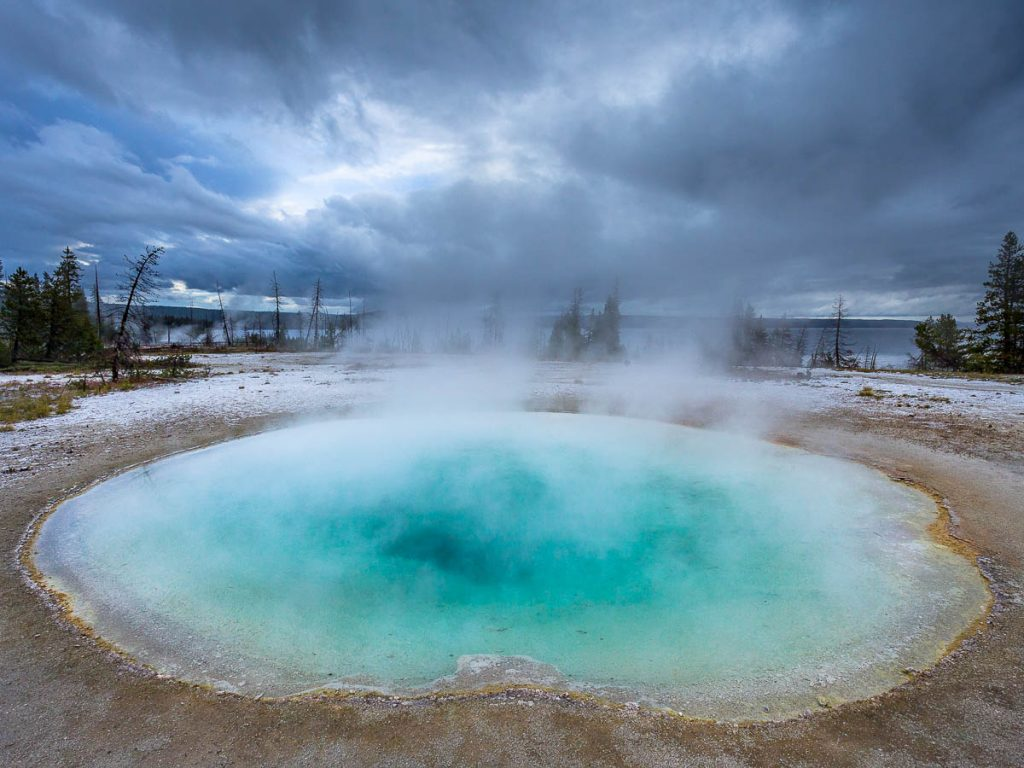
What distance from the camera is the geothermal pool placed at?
3.25 metres

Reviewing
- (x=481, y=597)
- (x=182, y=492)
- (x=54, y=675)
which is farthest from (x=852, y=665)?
(x=182, y=492)

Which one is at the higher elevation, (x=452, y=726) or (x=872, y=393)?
(x=872, y=393)

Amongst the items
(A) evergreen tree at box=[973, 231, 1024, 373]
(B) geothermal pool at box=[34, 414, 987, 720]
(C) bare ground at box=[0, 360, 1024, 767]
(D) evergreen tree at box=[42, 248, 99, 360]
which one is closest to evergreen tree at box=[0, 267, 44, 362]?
(D) evergreen tree at box=[42, 248, 99, 360]

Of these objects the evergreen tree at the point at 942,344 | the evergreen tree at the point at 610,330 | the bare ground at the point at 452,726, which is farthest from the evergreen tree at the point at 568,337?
the bare ground at the point at 452,726

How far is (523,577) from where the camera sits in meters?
4.68

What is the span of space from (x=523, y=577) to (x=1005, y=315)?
36.7m

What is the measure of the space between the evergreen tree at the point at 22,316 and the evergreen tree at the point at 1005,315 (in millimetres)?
55440

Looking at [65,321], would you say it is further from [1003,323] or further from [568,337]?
[1003,323]

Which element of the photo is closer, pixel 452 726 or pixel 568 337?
pixel 452 726

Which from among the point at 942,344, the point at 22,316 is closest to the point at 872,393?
the point at 942,344

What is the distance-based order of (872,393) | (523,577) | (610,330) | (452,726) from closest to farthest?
1. (452,726)
2. (523,577)
3. (872,393)
4. (610,330)

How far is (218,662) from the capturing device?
3.28 metres

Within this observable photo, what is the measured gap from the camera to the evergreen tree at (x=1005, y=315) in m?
26.6

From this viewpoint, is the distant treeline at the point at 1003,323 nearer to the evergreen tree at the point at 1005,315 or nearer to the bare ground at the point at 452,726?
the evergreen tree at the point at 1005,315
